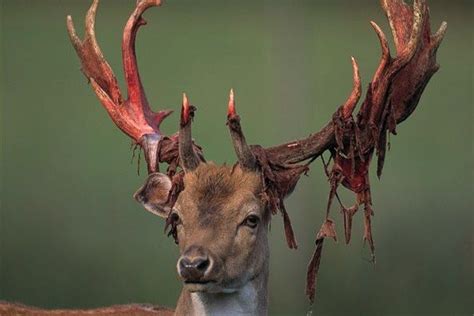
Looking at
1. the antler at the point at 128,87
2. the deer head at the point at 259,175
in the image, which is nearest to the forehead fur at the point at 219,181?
the deer head at the point at 259,175

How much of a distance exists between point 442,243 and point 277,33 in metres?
2.82

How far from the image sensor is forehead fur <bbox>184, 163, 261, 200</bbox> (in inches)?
355

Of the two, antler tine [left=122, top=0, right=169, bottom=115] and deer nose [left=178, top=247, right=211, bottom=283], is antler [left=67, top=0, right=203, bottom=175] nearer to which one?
antler tine [left=122, top=0, right=169, bottom=115]

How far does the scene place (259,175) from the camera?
29.9 feet

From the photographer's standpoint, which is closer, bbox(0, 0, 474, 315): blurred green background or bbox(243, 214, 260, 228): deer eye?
bbox(243, 214, 260, 228): deer eye

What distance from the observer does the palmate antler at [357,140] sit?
9.17 metres

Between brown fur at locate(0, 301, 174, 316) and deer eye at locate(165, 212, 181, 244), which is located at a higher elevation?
deer eye at locate(165, 212, 181, 244)

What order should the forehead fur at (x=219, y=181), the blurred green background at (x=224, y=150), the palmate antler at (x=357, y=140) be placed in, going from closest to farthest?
1. the forehead fur at (x=219, y=181)
2. the palmate antler at (x=357, y=140)
3. the blurred green background at (x=224, y=150)

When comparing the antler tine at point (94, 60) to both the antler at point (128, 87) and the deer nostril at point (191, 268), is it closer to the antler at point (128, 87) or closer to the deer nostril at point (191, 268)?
the antler at point (128, 87)

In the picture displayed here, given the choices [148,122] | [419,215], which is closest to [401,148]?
[419,215]

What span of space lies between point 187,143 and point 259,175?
0.36 m

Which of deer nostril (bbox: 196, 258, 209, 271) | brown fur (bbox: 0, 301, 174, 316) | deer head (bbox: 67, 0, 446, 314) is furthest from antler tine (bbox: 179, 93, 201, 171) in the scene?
brown fur (bbox: 0, 301, 174, 316)

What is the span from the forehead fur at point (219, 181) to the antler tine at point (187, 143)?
64mm

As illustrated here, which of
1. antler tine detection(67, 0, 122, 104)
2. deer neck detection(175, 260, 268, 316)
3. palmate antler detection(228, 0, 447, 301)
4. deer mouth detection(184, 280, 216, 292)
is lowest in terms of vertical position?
deer neck detection(175, 260, 268, 316)
